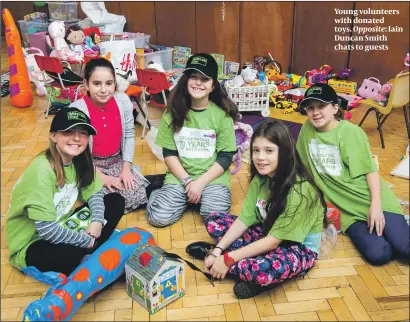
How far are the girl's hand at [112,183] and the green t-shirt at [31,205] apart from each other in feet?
1.27

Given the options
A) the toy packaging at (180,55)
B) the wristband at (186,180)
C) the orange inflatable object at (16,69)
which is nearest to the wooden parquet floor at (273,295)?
the wristband at (186,180)

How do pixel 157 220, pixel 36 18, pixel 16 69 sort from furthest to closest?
pixel 36 18
pixel 16 69
pixel 157 220

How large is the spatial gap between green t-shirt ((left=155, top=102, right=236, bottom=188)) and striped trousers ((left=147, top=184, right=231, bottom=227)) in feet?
0.12

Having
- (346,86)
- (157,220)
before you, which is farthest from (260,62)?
(157,220)

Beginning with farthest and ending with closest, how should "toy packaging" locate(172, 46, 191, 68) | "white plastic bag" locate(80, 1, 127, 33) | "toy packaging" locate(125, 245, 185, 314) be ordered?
"white plastic bag" locate(80, 1, 127, 33) → "toy packaging" locate(172, 46, 191, 68) → "toy packaging" locate(125, 245, 185, 314)

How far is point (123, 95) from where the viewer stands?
75.9 inches

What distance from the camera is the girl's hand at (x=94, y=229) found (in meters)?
1.47

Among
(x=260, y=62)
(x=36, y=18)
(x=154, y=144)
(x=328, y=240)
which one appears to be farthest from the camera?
(x=36, y=18)

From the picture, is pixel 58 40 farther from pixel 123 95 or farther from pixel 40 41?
pixel 123 95

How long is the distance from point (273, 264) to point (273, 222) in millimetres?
126

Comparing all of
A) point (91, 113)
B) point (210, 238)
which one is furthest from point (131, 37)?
point (210, 238)

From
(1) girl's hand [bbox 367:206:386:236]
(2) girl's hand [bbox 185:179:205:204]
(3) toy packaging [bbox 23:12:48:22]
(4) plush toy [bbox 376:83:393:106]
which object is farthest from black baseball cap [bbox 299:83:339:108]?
(3) toy packaging [bbox 23:12:48:22]

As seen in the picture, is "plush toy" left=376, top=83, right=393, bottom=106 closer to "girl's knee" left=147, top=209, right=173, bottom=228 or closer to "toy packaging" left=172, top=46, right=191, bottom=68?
"girl's knee" left=147, top=209, right=173, bottom=228

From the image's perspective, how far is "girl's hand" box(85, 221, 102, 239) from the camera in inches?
57.9
